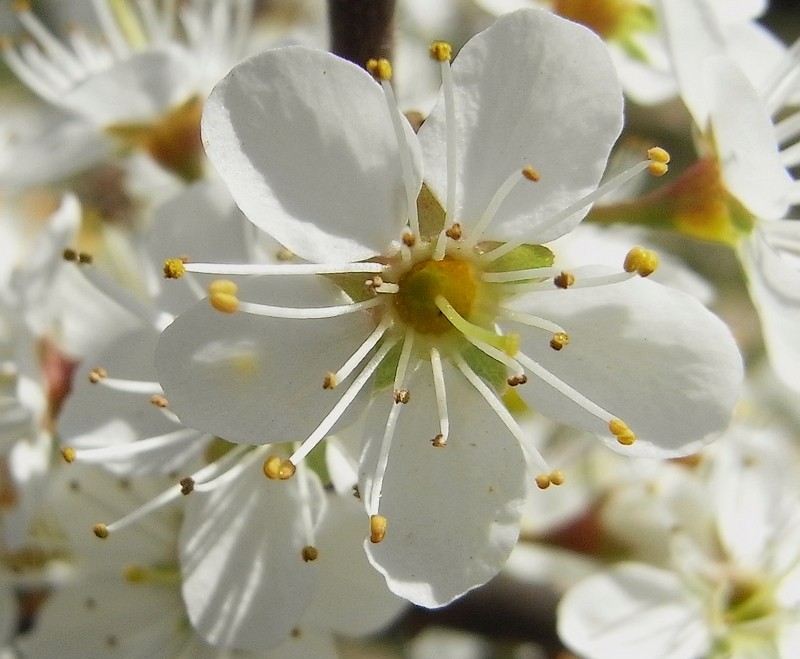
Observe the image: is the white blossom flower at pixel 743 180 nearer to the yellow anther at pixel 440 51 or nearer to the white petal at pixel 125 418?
the yellow anther at pixel 440 51

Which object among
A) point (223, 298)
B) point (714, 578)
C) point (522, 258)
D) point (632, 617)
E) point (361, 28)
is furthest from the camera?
point (714, 578)

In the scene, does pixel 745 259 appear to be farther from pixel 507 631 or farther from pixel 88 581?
pixel 88 581

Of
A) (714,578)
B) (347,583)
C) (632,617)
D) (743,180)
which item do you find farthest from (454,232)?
(714,578)

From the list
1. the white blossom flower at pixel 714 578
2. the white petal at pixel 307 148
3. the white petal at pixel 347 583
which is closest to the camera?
the white petal at pixel 307 148

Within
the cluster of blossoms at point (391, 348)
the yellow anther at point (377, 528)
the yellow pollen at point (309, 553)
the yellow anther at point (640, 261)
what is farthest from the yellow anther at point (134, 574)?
the yellow anther at point (640, 261)

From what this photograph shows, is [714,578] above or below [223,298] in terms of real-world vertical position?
below

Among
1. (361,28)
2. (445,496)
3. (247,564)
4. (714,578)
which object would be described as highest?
(361,28)

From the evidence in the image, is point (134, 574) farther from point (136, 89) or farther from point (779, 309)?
point (779, 309)
